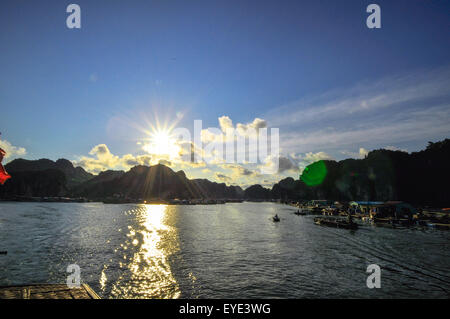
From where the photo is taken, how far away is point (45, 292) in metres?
15.7

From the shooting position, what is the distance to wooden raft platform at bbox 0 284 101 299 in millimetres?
14750

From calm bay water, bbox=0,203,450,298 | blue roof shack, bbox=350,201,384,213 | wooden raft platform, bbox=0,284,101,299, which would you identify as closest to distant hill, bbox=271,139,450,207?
blue roof shack, bbox=350,201,384,213

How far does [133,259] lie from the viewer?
34.7 meters

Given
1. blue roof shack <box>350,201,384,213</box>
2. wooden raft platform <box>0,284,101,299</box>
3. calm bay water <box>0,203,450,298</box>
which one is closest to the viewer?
wooden raft platform <box>0,284,101,299</box>

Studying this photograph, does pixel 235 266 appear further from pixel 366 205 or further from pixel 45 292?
pixel 366 205

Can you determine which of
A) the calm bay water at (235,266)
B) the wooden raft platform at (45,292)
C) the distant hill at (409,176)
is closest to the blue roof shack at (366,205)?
the distant hill at (409,176)

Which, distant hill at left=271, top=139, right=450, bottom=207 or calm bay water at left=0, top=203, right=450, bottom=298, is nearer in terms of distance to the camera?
calm bay water at left=0, top=203, right=450, bottom=298

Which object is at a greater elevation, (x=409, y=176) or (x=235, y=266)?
(x=409, y=176)

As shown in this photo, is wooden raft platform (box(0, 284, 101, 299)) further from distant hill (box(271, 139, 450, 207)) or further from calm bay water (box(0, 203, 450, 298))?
distant hill (box(271, 139, 450, 207))

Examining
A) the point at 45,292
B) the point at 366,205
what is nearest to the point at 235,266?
the point at 45,292

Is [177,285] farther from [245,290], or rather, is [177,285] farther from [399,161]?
[399,161]

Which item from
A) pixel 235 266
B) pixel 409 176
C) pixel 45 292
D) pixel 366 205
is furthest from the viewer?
pixel 409 176

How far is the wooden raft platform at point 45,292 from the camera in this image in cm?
1475

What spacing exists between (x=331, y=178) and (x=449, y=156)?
3235 inches
